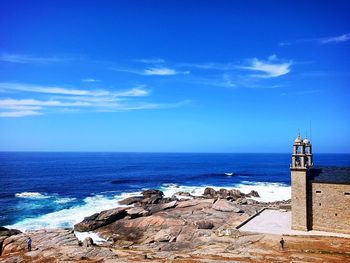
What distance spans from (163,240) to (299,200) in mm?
14816

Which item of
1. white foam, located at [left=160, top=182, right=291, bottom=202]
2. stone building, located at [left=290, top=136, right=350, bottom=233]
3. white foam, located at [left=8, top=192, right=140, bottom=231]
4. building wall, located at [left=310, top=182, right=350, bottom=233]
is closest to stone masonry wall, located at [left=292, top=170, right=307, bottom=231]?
stone building, located at [left=290, top=136, right=350, bottom=233]

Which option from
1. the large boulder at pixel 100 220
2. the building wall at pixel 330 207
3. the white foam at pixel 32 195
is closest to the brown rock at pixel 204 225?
the building wall at pixel 330 207

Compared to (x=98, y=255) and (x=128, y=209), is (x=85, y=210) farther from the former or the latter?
(x=98, y=255)

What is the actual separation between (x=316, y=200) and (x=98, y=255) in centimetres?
2188

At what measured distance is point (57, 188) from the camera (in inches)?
3123

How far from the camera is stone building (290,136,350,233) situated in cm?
3191

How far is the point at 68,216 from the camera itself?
Answer: 50406 millimetres

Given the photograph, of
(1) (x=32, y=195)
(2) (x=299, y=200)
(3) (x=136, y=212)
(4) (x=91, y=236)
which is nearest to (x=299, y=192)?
(2) (x=299, y=200)

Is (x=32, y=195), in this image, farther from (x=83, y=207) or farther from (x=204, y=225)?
(x=204, y=225)

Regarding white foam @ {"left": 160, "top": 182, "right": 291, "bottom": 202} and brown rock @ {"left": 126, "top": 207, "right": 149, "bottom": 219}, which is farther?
white foam @ {"left": 160, "top": 182, "right": 291, "bottom": 202}

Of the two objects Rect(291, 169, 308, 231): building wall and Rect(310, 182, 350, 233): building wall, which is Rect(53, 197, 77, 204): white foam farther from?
Rect(310, 182, 350, 233): building wall

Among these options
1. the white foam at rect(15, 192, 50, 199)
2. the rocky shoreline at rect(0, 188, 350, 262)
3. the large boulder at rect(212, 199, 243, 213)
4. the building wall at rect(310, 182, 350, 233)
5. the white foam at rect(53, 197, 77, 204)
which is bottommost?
the white foam at rect(53, 197, 77, 204)

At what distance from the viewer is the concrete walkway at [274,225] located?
31.9 metres

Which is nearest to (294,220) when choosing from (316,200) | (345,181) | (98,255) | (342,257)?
(316,200)
